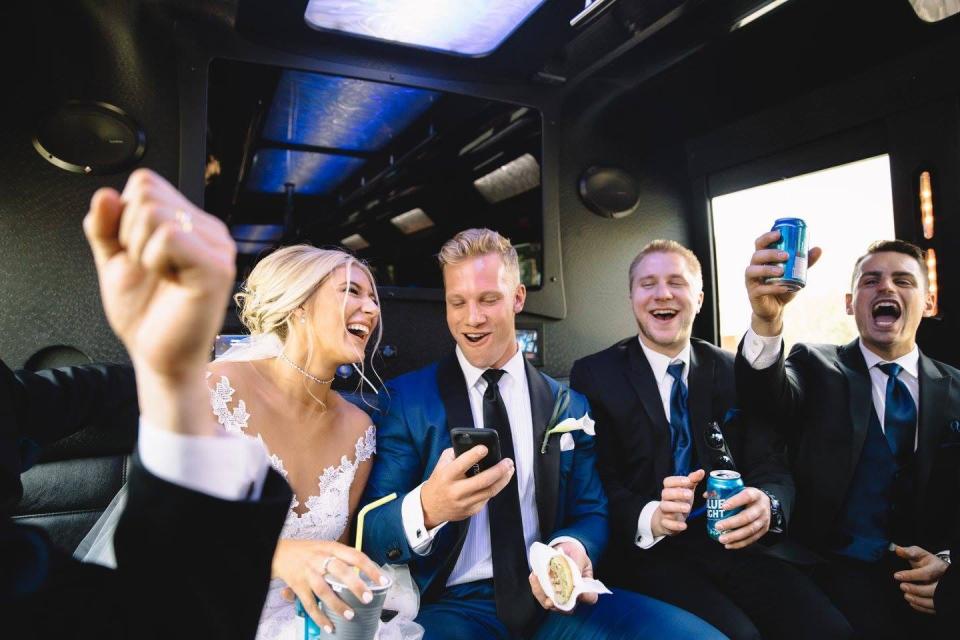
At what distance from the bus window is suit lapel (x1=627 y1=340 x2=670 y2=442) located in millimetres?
513

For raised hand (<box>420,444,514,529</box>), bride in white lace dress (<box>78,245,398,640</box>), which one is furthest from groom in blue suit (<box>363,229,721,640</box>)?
bride in white lace dress (<box>78,245,398,640</box>)

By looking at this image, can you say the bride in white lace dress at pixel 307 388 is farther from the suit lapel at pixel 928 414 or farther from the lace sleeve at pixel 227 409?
the suit lapel at pixel 928 414

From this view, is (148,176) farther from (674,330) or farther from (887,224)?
(887,224)

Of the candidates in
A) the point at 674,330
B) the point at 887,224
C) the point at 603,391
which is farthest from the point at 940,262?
the point at 603,391

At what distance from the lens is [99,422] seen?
7.04 ft

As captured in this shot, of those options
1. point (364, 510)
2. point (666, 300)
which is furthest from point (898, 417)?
point (364, 510)

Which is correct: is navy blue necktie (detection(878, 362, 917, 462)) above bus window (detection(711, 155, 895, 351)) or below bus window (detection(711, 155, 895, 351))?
below

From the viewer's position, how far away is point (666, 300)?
7.50 feet

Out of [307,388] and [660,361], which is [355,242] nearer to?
[307,388]

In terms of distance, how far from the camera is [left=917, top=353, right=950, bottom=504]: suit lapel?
2.02m

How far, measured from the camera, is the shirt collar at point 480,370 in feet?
6.40

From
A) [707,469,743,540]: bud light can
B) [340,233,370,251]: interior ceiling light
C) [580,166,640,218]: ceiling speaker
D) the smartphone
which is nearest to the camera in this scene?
the smartphone

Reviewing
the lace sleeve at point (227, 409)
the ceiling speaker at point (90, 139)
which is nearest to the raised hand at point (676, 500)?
the lace sleeve at point (227, 409)

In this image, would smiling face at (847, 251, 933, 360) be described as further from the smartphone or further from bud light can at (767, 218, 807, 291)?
the smartphone
